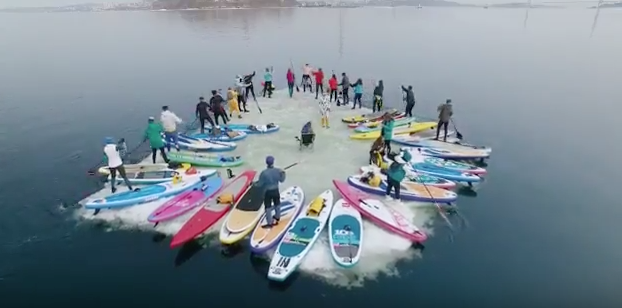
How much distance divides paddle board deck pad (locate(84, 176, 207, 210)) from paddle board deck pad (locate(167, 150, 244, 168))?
1.65 meters

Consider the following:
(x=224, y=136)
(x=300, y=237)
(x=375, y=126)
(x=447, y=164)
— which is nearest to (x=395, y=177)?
(x=300, y=237)

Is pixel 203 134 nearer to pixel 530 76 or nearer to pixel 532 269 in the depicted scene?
pixel 532 269

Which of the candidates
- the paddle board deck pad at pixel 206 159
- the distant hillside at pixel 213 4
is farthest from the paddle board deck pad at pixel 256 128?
the distant hillside at pixel 213 4

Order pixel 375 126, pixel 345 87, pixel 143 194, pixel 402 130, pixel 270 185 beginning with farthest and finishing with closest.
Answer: pixel 345 87, pixel 375 126, pixel 402 130, pixel 143 194, pixel 270 185

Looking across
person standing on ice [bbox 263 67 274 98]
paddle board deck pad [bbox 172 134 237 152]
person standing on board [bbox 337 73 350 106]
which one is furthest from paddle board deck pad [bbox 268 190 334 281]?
person standing on ice [bbox 263 67 274 98]

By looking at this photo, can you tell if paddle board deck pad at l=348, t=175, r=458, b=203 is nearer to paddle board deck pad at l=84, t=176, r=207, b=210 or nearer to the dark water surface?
the dark water surface

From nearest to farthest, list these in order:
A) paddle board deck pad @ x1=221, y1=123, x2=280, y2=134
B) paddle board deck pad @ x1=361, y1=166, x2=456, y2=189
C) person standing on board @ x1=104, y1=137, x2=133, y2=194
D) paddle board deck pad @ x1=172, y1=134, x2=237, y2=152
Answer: person standing on board @ x1=104, y1=137, x2=133, y2=194 → paddle board deck pad @ x1=361, y1=166, x2=456, y2=189 → paddle board deck pad @ x1=172, y1=134, x2=237, y2=152 → paddle board deck pad @ x1=221, y1=123, x2=280, y2=134

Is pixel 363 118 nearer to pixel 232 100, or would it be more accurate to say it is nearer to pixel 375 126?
pixel 375 126

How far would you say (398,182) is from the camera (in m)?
13.8

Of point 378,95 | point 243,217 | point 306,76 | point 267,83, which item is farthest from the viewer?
point 306,76

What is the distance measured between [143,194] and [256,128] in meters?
7.65

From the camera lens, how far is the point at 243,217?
12.9 m

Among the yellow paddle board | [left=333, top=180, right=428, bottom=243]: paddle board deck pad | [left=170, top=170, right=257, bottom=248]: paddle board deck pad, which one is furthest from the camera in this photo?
the yellow paddle board

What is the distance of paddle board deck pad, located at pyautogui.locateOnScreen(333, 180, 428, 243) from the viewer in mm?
12352
